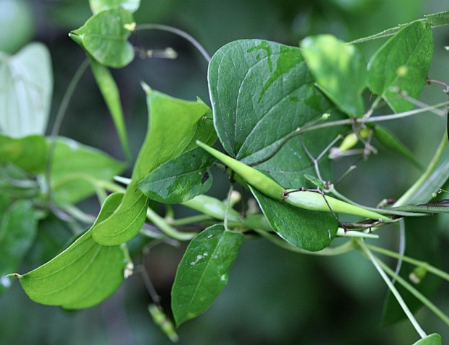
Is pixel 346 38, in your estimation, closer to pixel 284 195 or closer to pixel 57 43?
pixel 284 195

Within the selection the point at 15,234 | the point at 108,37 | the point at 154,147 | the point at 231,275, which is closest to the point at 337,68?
the point at 154,147

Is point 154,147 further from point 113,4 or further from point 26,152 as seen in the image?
point 26,152

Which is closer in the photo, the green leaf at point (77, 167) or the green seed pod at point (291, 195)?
the green seed pod at point (291, 195)

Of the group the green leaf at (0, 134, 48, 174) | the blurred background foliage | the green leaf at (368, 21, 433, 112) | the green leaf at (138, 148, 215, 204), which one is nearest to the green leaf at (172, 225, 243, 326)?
the green leaf at (138, 148, 215, 204)

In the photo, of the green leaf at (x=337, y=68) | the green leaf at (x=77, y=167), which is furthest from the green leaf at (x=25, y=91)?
the green leaf at (x=337, y=68)

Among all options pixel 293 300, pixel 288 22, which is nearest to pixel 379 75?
pixel 288 22

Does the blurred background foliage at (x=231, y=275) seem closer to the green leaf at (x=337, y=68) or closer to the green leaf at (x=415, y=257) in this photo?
the green leaf at (x=415, y=257)
